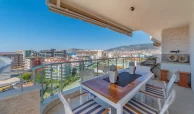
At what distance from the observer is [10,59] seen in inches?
66.2

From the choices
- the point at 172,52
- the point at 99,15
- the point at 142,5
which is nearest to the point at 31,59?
the point at 99,15

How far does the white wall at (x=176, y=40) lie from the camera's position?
400 cm

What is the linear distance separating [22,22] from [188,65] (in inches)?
416

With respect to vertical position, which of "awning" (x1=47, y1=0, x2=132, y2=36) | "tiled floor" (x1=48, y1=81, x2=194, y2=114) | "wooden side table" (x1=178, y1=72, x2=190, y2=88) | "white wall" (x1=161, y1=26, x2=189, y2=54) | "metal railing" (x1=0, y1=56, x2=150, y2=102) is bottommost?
"tiled floor" (x1=48, y1=81, x2=194, y2=114)

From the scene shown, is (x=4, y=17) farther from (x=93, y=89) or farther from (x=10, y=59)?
(x=93, y=89)

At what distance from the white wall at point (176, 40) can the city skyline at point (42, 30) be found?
5.03 feet

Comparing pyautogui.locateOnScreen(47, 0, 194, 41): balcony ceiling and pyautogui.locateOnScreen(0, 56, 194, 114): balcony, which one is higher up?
pyautogui.locateOnScreen(47, 0, 194, 41): balcony ceiling

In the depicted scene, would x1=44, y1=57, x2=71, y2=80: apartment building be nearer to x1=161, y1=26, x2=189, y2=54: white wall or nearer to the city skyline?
the city skyline

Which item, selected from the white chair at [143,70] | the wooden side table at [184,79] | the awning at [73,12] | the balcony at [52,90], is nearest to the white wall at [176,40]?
the wooden side table at [184,79]

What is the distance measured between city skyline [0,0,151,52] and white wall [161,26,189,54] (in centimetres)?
153

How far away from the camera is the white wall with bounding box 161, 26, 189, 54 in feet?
13.1

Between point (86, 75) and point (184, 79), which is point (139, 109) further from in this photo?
point (184, 79)

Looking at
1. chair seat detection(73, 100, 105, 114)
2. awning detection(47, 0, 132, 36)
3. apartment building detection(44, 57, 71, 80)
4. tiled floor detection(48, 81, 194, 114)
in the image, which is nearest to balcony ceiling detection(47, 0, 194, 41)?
awning detection(47, 0, 132, 36)

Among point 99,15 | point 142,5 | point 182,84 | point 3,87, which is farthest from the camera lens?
point 182,84
